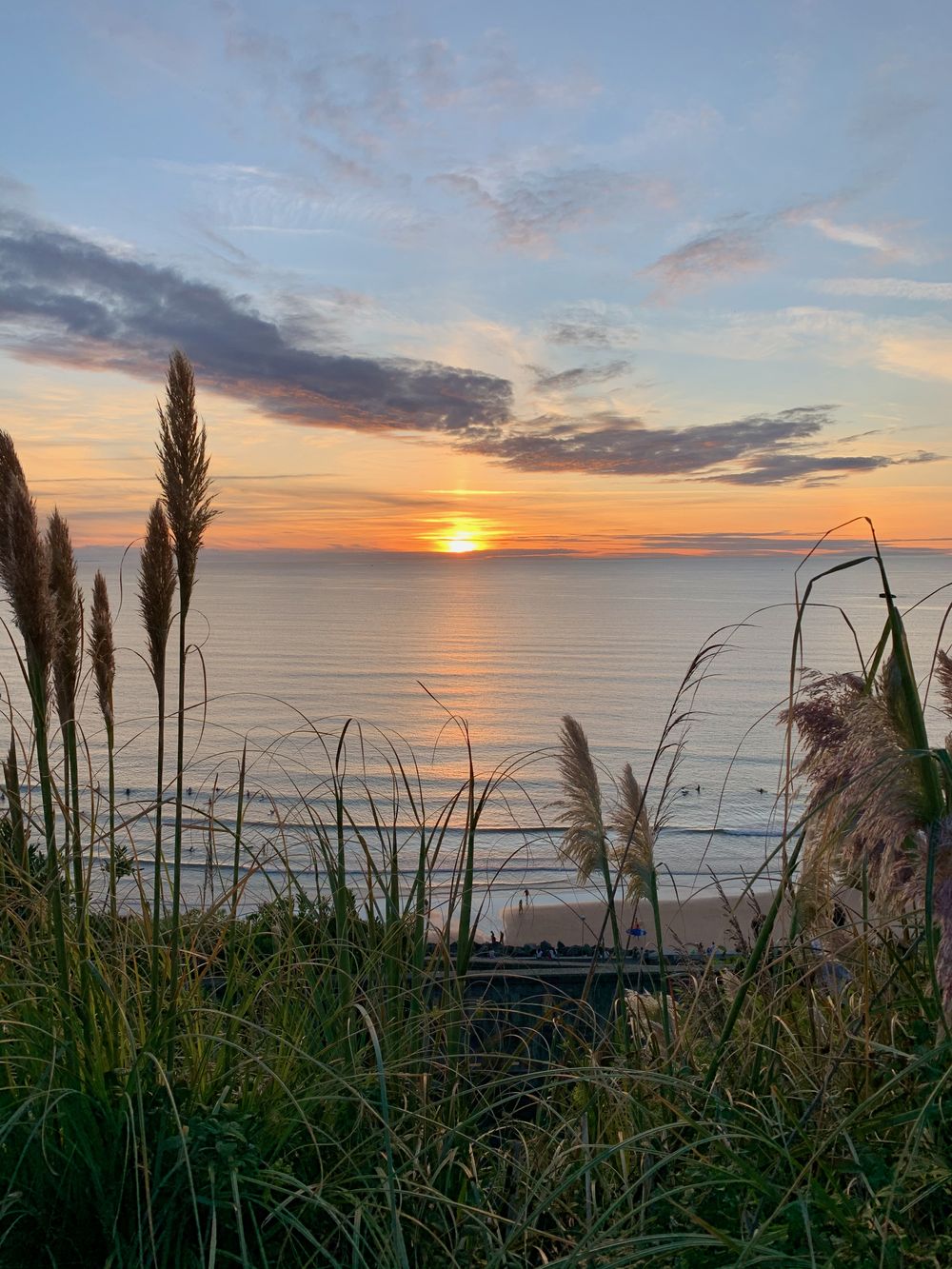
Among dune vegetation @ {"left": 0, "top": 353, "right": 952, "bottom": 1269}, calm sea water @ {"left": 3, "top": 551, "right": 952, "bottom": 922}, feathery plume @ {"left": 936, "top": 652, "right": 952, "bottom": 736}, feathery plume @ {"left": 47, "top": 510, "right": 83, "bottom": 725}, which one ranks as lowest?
calm sea water @ {"left": 3, "top": 551, "right": 952, "bottom": 922}

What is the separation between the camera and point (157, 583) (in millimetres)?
2469

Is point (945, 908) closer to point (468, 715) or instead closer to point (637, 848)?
point (637, 848)

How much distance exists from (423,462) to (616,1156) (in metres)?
47.6

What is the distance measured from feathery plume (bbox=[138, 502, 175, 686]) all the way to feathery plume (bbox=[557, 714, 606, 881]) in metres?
1.24

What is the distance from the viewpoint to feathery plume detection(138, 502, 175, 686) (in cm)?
244

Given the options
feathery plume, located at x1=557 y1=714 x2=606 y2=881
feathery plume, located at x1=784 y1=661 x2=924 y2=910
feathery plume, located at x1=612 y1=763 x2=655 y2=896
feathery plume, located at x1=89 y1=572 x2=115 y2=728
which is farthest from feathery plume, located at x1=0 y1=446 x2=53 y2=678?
feathery plume, located at x1=612 y1=763 x2=655 y2=896

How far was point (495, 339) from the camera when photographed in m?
24.2

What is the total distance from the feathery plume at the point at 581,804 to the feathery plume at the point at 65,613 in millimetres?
1425

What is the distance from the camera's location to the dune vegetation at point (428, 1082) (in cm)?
180

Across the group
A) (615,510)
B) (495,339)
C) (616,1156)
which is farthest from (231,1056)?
(615,510)

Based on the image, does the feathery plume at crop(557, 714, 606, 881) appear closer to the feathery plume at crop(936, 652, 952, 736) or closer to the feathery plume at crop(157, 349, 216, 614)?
the feathery plume at crop(936, 652, 952, 736)

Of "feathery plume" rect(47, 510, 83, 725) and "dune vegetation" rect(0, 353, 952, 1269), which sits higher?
"feathery plume" rect(47, 510, 83, 725)

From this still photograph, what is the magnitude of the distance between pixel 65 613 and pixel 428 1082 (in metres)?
1.48

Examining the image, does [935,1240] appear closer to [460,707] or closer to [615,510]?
[460,707]
